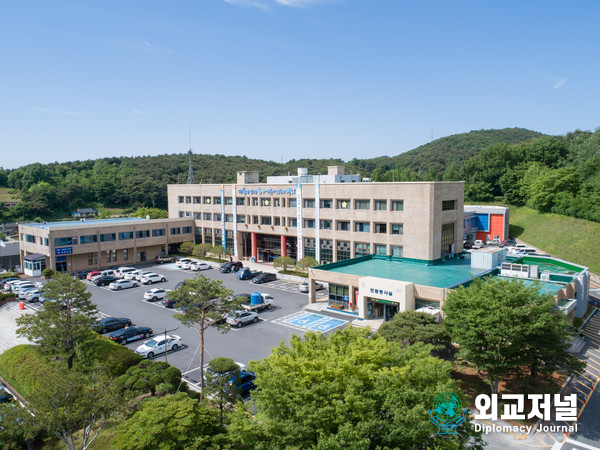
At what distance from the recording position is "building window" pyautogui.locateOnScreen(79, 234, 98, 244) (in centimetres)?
6214

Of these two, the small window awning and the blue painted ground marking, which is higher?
the small window awning

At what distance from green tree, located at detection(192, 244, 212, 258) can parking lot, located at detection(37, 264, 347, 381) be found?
12.5m

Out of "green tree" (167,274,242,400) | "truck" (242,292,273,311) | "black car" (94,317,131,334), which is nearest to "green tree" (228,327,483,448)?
"green tree" (167,274,242,400)

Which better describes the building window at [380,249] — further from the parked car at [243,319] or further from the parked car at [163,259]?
the parked car at [163,259]

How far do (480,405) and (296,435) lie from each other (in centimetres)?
1462

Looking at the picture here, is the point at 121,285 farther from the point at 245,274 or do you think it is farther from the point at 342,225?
the point at 342,225

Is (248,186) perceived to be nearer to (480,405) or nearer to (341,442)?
(480,405)

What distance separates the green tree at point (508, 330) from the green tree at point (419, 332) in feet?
7.90

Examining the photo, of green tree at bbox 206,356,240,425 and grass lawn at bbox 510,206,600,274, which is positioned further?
grass lawn at bbox 510,206,600,274

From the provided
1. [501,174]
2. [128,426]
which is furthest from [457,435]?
[501,174]

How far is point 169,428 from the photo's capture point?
16062 mm

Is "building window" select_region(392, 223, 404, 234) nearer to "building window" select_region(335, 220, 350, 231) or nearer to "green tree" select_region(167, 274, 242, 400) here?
"building window" select_region(335, 220, 350, 231)

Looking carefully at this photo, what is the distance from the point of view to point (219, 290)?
2655 centimetres

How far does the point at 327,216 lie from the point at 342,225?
2.61m
